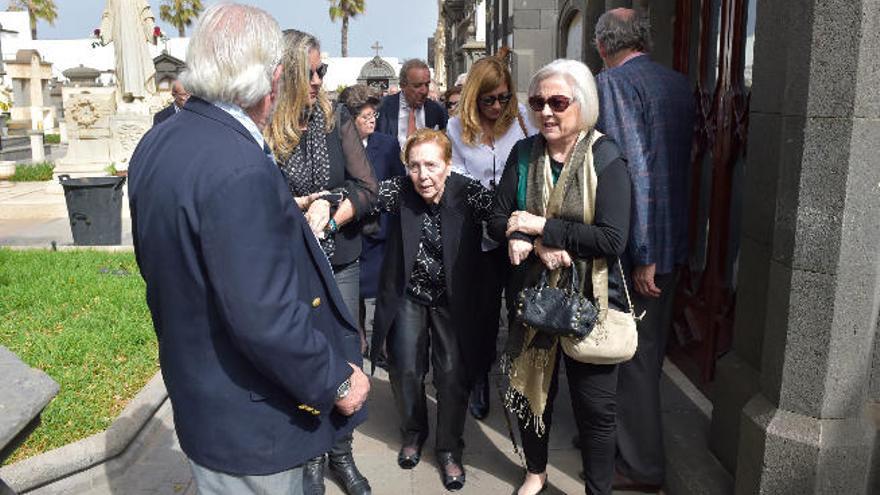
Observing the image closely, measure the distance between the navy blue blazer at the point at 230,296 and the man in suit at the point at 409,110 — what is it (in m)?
4.18

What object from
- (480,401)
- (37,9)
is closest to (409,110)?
(480,401)

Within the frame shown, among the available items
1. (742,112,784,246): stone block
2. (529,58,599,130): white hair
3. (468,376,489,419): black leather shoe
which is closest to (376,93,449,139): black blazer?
(468,376,489,419): black leather shoe

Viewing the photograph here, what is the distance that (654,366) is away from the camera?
11.0ft

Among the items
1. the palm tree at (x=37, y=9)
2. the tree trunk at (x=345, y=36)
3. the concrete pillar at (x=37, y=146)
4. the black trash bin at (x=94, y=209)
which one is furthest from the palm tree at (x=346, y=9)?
the black trash bin at (x=94, y=209)

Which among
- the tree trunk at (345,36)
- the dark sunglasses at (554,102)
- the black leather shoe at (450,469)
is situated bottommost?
the black leather shoe at (450,469)

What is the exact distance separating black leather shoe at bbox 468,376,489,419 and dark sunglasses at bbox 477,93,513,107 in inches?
63.0

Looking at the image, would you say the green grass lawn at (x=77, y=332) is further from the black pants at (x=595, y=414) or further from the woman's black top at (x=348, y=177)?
the black pants at (x=595, y=414)

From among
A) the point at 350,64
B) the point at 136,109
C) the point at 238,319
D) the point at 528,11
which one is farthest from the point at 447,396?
the point at 350,64

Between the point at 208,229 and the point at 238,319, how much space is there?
0.23 meters

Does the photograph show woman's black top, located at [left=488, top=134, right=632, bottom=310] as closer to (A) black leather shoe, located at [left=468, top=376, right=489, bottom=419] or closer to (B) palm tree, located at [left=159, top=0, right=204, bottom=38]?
(A) black leather shoe, located at [left=468, top=376, right=489, bottom=419]

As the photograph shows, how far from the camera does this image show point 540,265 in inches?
120

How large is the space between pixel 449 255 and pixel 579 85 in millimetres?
1023

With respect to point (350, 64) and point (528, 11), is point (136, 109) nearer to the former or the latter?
point (528, 11)

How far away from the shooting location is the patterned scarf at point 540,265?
286 cm
